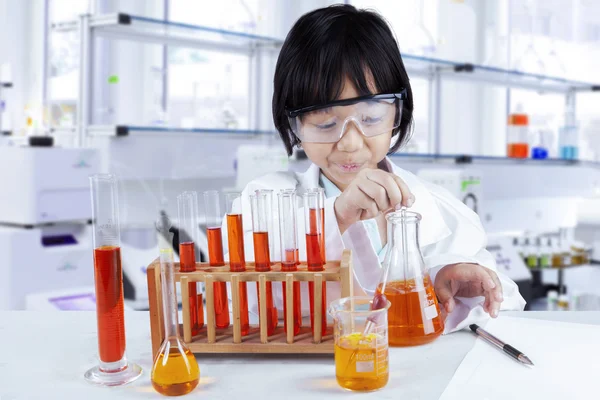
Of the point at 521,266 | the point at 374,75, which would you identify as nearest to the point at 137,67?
the point at 521,266

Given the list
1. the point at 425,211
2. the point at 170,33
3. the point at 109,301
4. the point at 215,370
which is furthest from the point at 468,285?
the point at 170,33

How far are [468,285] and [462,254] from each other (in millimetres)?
124

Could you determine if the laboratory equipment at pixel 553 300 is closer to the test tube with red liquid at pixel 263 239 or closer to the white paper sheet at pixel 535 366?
the white paper sheet at pixel 535 366

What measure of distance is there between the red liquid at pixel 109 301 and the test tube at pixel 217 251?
0.48ft

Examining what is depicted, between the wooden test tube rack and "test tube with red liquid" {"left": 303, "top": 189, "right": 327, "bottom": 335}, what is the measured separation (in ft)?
0.05

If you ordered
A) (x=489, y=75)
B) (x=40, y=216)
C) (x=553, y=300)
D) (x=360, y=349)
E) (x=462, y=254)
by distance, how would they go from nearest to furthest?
(x=360, y=349)
(x=462, y=254)
(x=40, y=216)
(x=553, y=300)
(x=489, y=75)

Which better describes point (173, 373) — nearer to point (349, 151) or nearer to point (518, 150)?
point (349, 151)

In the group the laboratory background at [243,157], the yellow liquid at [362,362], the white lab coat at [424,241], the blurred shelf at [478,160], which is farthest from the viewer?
the blurred shelf at [478,160]

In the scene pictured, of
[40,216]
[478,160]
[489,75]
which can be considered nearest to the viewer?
[40,216]

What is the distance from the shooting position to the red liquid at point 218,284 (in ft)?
3.34

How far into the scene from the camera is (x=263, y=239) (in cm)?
100

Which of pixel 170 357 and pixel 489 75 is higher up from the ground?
pixel 489 75

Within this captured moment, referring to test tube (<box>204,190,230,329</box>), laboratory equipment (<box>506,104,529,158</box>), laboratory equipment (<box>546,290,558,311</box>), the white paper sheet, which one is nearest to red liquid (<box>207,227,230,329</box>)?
test tube (<box>204,190,230,329</box>)

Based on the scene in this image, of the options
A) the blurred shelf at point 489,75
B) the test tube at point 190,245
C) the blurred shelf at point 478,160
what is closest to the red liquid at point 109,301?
the test tube at point 190,245
